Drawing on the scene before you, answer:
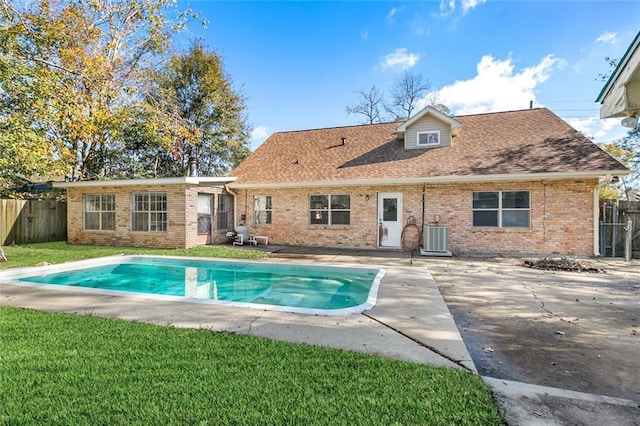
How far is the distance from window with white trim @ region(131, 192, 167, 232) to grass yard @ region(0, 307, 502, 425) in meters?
9.81

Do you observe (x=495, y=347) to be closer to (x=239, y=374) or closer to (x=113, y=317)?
(x=239, y=374)

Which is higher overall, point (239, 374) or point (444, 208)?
point (444, 208)

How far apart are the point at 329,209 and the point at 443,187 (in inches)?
179

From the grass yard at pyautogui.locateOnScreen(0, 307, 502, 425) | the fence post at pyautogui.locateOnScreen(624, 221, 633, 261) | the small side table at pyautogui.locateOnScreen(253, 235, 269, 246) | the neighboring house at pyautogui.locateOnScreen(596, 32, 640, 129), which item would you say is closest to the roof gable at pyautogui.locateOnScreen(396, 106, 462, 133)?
the fence post at pyautogui.locateOnScreen(624, 221, 633, 261)

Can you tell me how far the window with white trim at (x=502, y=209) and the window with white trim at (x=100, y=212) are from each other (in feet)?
48.8

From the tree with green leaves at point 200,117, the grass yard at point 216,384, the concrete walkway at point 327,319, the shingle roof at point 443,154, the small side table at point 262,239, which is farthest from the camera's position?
the tree with green leaves at point 200,117

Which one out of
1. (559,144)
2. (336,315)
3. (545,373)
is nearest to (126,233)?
(336,315)

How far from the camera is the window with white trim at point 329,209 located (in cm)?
1341

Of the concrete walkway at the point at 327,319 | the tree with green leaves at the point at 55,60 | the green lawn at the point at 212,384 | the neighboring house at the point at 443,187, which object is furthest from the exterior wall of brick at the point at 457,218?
the green lawn at the point at 212,384

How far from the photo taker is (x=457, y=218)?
12.0m

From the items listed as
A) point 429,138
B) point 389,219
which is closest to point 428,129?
point 429,138

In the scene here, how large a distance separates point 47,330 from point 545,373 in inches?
226

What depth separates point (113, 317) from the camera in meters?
4.73

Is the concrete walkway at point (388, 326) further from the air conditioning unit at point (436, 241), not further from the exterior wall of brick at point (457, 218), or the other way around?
the exterior wall of brick at point (457, 218)
